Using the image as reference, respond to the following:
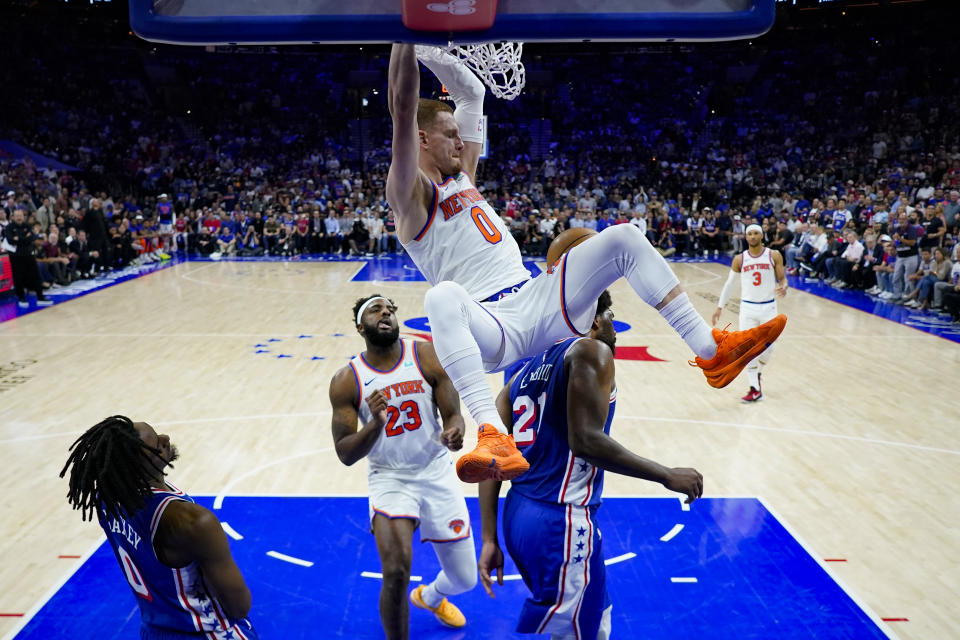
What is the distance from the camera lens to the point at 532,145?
1185 inches

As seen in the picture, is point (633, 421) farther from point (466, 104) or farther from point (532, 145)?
point (532, 145)

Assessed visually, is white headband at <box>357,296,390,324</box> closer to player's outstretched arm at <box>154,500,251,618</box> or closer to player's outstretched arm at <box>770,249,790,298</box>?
player's outstretched arm at <box>154,500,251,618</box>

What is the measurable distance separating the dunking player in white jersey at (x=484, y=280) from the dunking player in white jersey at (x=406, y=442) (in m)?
1.05

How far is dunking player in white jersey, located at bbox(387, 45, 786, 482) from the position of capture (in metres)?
2.81

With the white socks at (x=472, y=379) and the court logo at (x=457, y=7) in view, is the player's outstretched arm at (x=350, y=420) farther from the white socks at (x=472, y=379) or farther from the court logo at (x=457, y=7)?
the court logo at (x=457, y=7)

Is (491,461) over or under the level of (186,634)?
over

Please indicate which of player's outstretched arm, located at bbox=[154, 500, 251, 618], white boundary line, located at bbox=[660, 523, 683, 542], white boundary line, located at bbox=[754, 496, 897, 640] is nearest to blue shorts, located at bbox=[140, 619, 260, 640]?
player's outstretched arm, located at bbox=[154, 500, 251, 618]

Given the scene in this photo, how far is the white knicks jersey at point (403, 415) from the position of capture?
4.40 metres

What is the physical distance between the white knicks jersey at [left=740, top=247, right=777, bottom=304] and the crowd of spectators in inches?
327

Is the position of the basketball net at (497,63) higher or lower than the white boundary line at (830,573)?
higher

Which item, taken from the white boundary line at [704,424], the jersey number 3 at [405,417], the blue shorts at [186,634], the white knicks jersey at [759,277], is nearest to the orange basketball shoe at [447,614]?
the jersey number 3 at [405,417]

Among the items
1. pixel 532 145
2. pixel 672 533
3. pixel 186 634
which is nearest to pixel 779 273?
pixel 672 533

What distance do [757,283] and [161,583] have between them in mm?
7427

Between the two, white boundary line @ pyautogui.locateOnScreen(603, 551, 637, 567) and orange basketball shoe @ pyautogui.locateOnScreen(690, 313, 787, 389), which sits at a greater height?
orange basketball shoe @ pyautogui.locateOnScreen(690, 313, 787, 389)
